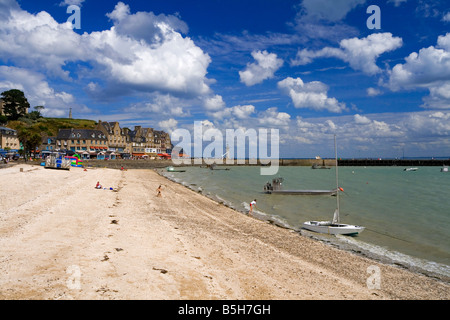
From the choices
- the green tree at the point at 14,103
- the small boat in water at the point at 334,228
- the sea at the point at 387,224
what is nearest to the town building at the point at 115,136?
the green tree at the point at 14,103

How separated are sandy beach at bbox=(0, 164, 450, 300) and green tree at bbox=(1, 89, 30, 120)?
135 meters

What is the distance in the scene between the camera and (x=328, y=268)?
44.3 feet

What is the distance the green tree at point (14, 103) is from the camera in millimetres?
124312

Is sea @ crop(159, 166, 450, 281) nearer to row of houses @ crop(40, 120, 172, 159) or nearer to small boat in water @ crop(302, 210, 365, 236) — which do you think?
small boat in water @ crop(302, 210, 365, 236)

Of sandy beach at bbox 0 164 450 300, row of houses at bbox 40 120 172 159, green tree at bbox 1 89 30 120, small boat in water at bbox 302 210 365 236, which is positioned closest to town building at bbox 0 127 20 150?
row of houses at bbox 40 120 172 159

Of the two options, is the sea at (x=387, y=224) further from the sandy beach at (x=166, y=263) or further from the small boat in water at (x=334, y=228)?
the sandy beach at (x=166, y=263)

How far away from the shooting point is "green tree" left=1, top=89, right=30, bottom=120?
12431 centimetres

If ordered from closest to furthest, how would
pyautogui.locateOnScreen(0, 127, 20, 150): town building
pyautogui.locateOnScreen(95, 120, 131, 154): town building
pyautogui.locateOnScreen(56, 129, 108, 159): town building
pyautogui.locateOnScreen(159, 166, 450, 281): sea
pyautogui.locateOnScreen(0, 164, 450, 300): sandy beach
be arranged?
pyautogui.locateOnScreen(0, 164, 450, 300): sandy beach
pyautogui.locateOnScreen(159, 166, 450, 281): sea
pyautogui.locateOnScreen(0, 127, 20, 150): town building
pyautogui.locateOnScreen(56, 129, 108, 159): town building
pyautogui.locateOnScreen(95, 120, 131, 154): town building
